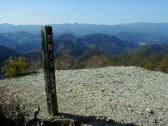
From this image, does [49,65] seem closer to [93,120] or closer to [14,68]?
[93,120]

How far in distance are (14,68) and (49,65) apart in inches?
233

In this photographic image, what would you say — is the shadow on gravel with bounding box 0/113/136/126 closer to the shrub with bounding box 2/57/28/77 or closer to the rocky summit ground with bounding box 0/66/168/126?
the rocky summit ground with bounding box 0/66/168/126

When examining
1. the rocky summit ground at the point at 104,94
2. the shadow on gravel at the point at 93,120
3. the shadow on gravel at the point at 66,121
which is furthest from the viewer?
the rocky summit ground at the point at 104,94

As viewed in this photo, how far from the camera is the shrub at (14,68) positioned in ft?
41.7

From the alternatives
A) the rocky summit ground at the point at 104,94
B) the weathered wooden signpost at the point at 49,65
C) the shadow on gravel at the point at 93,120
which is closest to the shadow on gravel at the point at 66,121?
the shadow on gravel at the point at 93,120

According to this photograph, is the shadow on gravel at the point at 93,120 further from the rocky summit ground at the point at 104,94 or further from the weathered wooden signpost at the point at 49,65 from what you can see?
the weathered wooden signpost at the point at 49,65

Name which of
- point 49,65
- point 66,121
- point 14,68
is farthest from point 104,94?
point 14,68

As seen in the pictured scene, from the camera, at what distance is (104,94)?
973 cm

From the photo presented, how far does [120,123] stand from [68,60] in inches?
437

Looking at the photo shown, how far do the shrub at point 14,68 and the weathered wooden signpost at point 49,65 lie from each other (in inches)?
219

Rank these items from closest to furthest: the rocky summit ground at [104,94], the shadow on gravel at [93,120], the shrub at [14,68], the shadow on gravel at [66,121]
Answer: the shadow on gravel at [66,121] → the shadow on gravel at [93,120] → the rocky summit ground at [104,94] → the shrub at [14,68]

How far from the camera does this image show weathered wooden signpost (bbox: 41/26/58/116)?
7.28m

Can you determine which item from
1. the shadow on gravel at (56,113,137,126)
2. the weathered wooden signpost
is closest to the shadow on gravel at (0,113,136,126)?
the shadow on gravel at (56,113,137,126)

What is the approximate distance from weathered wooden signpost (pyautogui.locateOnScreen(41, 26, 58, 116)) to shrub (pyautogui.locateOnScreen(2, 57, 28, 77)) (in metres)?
5.55
